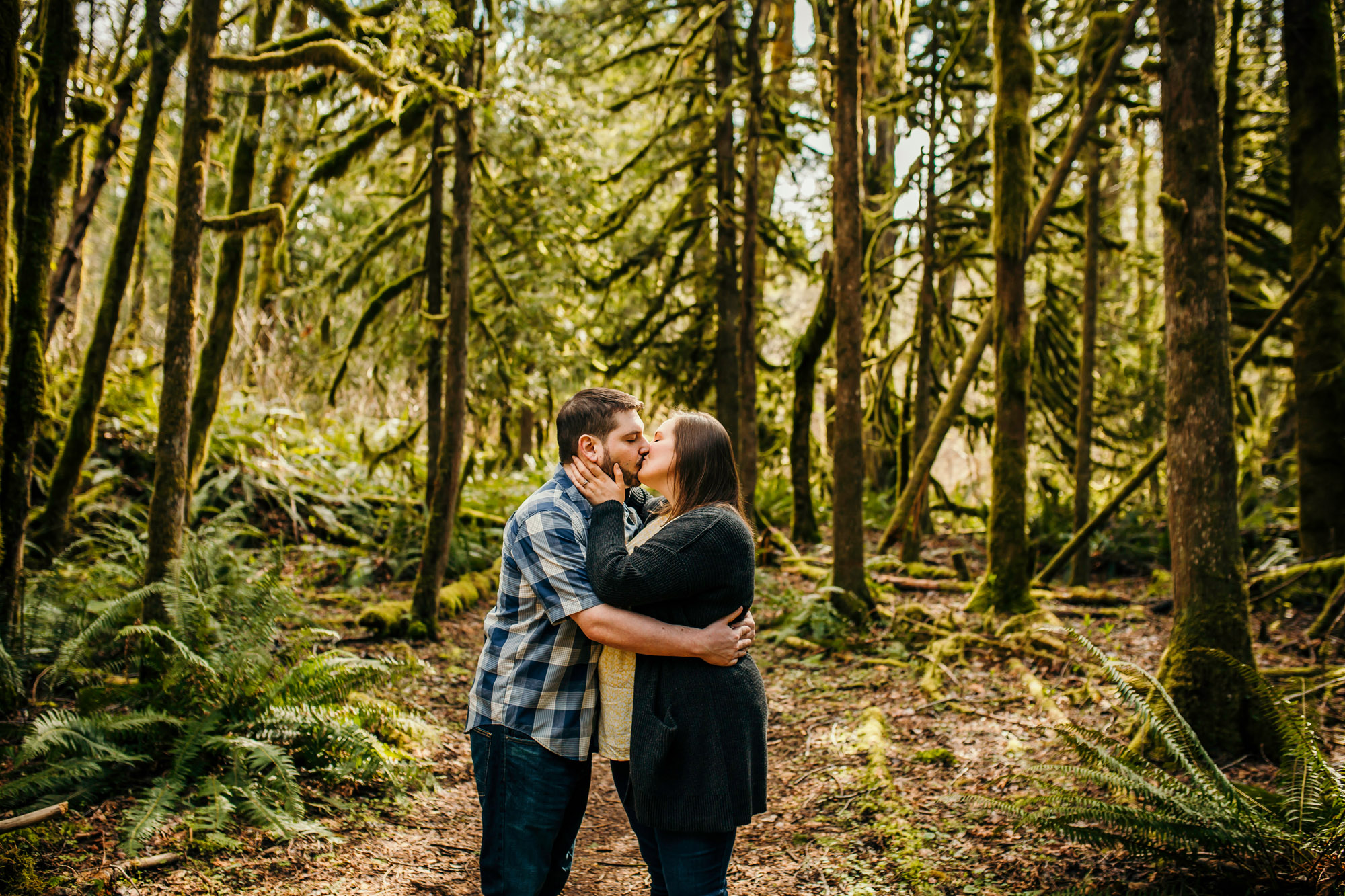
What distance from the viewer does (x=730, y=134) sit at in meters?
11.2

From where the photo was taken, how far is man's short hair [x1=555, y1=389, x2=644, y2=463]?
258 cm

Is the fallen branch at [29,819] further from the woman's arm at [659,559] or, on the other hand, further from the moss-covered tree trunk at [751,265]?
the moss-covered tree trunk at [751,265]

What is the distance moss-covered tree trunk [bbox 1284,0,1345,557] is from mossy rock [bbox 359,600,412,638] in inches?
332

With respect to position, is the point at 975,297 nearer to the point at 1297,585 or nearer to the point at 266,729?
the point at 1297,585

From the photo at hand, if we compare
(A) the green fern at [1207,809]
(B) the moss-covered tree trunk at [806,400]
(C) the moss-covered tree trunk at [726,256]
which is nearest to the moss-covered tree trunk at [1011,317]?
(B) the moss-covered tree trunk at [806,400]

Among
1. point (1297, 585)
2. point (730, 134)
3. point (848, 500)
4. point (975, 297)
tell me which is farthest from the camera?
point (975, 297)

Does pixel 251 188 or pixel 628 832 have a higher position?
pixel 251 188

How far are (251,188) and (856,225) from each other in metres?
6.08

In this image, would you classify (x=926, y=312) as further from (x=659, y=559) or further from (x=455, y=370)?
(x=659, y=559)

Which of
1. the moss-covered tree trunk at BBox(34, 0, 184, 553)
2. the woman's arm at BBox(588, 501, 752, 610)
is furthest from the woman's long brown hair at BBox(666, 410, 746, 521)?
the moss-covered tree trunk at BBox(34, 0, 184, 553)

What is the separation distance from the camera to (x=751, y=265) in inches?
414

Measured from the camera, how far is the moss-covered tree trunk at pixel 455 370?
7164mm

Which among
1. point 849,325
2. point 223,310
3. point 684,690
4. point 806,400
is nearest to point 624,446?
point 684,690

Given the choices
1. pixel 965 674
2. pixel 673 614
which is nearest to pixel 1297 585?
pixel 965 674
